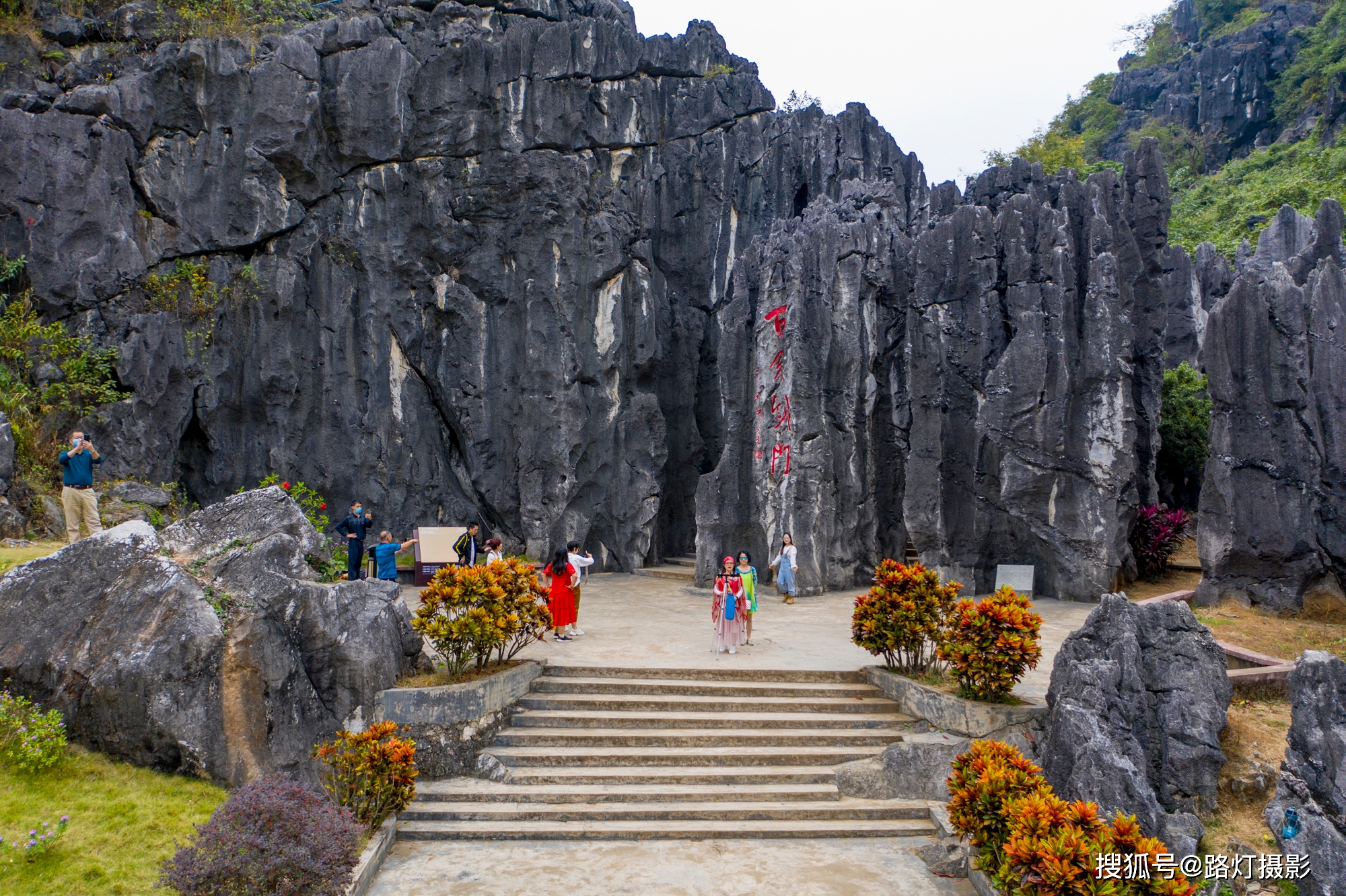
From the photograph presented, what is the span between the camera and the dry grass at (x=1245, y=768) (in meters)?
6.86

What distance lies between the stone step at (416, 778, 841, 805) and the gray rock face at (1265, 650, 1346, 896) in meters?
3.54

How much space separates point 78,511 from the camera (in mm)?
10312

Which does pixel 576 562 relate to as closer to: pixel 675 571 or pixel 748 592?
pixel 748 592

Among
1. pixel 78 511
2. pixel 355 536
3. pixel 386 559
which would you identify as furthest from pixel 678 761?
pixel 78 511

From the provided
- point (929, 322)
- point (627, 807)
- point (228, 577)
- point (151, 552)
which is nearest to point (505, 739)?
point (627, 807)

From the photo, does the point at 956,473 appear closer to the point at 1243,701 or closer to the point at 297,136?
the point at 1243,701

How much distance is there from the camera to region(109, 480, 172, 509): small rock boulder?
48.1 feet

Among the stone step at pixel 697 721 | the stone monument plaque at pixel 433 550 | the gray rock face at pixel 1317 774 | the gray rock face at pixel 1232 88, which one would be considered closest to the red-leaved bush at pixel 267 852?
the stone step at pixel 697 721

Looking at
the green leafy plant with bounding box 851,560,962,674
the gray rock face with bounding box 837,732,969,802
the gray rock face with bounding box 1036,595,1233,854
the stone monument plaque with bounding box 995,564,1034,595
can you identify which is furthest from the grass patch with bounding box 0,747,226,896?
the stone monument plaque with bounding box 995,564,1034,595

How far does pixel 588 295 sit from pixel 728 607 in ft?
38.2

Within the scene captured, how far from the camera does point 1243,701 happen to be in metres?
8.24

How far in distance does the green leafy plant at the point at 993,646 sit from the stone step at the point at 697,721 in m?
0.87

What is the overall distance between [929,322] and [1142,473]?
16.5 ft

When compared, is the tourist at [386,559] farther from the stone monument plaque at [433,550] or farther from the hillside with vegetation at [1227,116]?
the hillside with vegetation at [1227,116]
